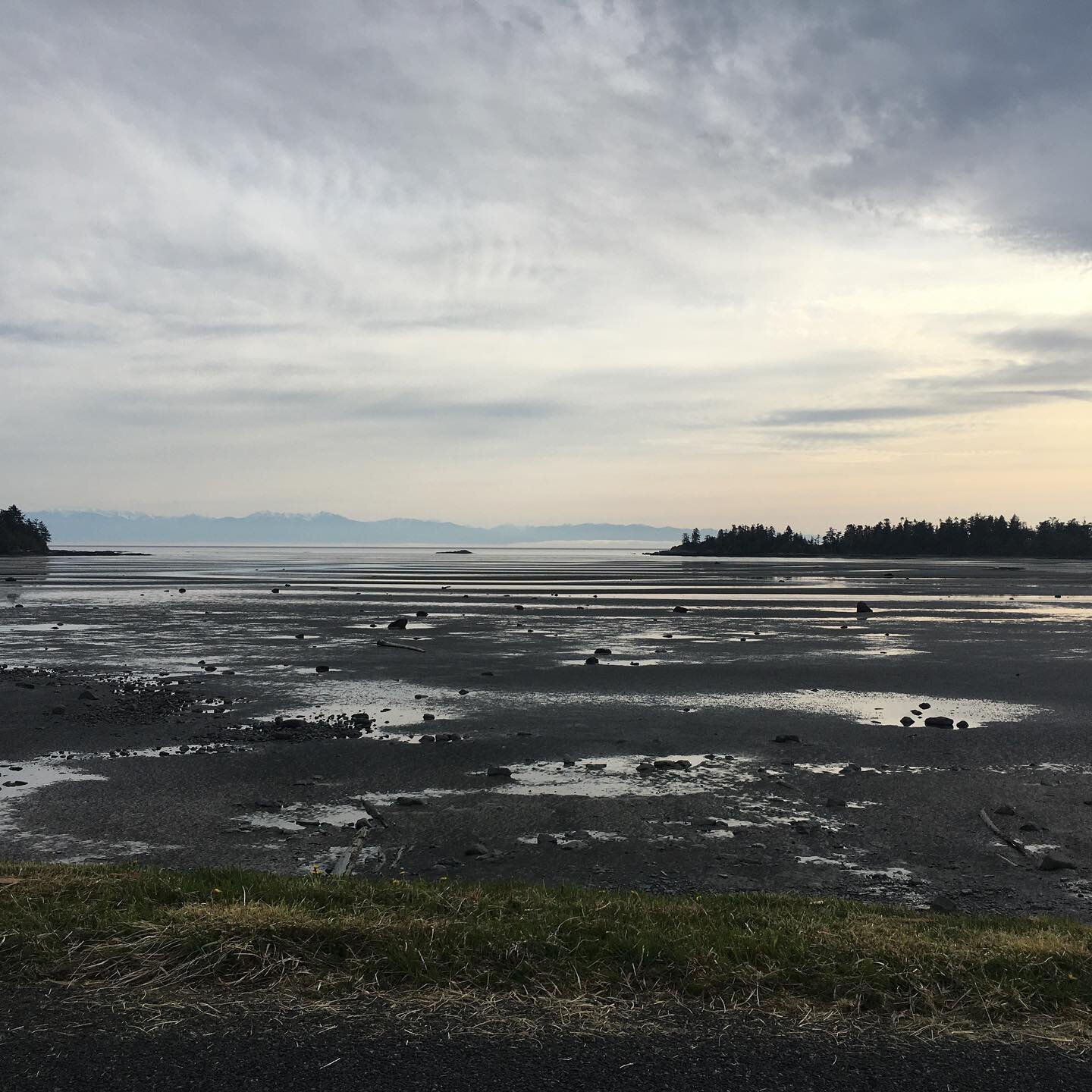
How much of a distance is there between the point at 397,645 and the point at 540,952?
83.2 feet

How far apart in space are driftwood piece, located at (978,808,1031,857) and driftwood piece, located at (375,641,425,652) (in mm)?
20790

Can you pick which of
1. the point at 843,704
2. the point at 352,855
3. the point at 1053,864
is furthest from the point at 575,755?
the point at 843,704

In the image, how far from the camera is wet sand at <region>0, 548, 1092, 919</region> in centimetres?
1045

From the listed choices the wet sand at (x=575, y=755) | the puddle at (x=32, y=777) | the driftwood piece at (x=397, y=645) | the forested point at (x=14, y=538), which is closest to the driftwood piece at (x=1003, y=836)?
the wet sand at (x=575, y=755)

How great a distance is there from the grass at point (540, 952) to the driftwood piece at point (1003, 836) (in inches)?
125

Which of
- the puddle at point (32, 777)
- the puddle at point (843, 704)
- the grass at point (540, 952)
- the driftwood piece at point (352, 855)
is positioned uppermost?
the grass at point (540, 952)

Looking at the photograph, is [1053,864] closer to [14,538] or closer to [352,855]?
[352,855]

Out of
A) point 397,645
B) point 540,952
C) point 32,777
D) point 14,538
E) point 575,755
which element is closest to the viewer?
point 540,952

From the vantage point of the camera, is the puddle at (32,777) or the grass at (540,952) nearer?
the grass at (540,952)

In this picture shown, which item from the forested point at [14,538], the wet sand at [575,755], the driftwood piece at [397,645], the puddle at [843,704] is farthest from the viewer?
the forested point at [14,538]

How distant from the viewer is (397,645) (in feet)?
102

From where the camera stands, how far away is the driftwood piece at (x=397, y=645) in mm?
30314

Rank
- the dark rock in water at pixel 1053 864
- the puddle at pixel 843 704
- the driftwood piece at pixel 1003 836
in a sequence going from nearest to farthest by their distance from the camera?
the dark rock in water at pixel 1053 864 < the driftwood piece at pixel 1003 836 < the puddle at pixel 843 704

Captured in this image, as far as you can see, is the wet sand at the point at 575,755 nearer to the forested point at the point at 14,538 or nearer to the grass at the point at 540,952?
the grass at the point at 540,952
